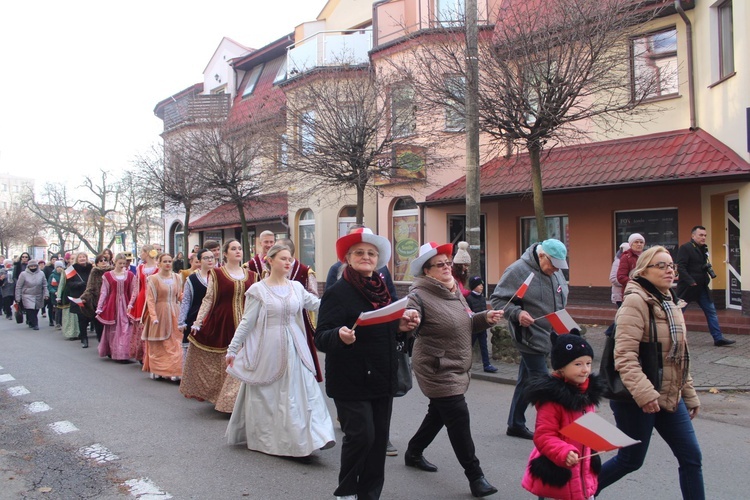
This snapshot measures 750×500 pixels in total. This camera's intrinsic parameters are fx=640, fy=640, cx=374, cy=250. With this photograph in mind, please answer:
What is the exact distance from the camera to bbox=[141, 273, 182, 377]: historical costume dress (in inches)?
357

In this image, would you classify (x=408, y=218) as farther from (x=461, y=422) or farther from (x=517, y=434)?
(x=461, y=422)

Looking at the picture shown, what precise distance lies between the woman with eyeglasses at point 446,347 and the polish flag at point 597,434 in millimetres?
1411

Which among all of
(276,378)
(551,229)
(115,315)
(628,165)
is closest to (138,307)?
(115,315)

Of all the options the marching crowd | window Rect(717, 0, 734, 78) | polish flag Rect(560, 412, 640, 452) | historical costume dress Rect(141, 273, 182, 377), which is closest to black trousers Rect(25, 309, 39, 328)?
historical costume dress Rect(141, 273, 182, 377)

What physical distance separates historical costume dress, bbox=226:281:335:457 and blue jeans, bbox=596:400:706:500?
2.45 metres

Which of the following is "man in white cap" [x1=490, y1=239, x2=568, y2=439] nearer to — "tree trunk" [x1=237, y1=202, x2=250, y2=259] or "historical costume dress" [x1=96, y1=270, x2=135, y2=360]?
"historical costume dress" [x1=96, y1=270, x2=135, y2=360]

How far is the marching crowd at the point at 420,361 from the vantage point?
135 inches

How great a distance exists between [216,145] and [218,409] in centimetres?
1612

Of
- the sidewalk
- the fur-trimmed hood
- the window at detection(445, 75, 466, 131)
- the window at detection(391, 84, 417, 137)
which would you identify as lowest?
the sidewalk

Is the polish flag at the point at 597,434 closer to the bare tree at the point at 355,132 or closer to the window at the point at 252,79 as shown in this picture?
the bare tree at the point at 355,132

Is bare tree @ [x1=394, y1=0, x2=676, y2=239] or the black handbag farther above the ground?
bare tree @ [x1=394, y1=0, x2=676, y2=239]

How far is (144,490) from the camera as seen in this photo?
463 centimetres

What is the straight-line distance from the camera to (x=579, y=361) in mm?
3350

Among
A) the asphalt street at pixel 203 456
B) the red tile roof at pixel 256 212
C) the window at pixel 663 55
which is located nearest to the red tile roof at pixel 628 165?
the window at pixel 663 55
